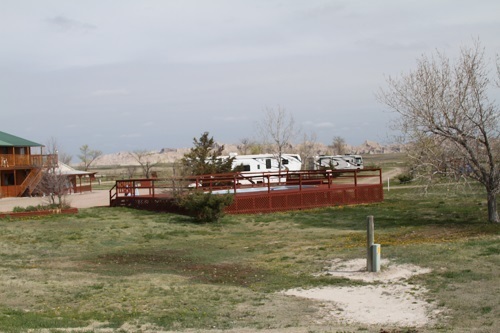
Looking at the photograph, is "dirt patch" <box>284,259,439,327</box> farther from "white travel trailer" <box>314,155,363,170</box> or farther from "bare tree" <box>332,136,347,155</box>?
"bare tree" <box>332,136,347,155</box>

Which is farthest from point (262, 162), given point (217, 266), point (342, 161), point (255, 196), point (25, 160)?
point (217, 266)

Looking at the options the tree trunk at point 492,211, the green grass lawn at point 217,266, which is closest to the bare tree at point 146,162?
the green grass lawn at point 217,266

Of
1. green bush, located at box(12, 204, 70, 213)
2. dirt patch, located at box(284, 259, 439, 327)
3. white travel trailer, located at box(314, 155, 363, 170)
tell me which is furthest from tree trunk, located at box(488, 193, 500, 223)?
white travel trailer, located at box(314, 155, 363, 170)

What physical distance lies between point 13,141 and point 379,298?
45898 mm

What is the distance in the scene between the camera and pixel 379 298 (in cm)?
1103

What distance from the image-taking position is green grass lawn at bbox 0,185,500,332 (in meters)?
9.74

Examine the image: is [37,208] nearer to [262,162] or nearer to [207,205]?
[207,205]

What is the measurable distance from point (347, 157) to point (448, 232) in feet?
144

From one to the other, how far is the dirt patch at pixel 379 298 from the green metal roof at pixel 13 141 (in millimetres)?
41772

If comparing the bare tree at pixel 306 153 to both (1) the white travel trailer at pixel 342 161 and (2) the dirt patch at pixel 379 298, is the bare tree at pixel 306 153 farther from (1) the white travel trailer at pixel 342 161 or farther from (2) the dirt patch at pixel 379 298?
(2) the dirt patch at pixel 379 298

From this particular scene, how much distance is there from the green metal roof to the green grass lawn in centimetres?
2690

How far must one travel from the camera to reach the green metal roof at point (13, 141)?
49.8m

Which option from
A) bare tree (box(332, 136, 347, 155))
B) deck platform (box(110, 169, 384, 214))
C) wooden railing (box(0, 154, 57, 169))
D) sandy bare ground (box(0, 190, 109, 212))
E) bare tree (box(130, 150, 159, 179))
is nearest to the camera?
deck platform (box(110, 169, 384, 214))

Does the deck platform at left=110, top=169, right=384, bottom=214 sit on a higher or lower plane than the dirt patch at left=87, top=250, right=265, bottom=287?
higher
